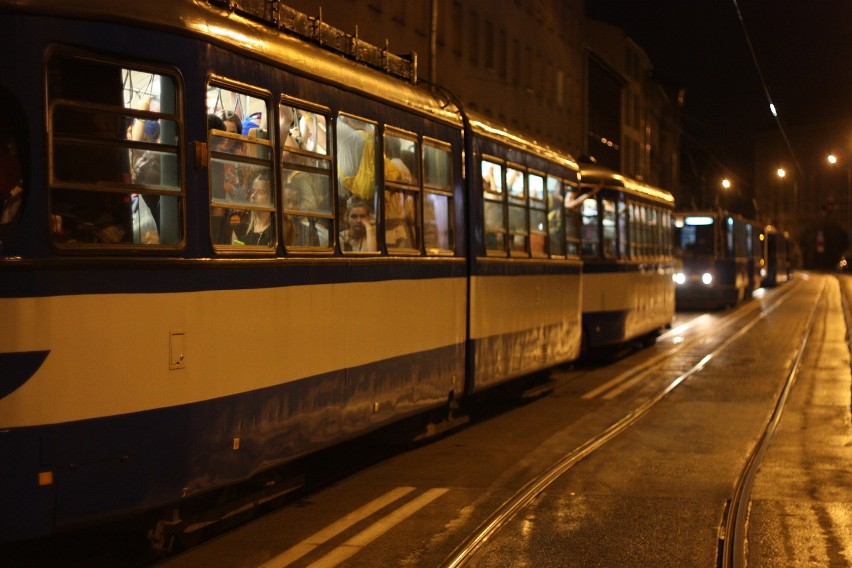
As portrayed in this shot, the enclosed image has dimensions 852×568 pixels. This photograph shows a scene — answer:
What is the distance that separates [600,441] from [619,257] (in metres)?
9.00

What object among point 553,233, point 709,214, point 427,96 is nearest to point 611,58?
point 709,214

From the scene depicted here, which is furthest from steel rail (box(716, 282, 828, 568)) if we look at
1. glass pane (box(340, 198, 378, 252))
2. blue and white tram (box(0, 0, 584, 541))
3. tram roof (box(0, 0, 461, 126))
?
tram roof (box(0, 0, 461, 126))

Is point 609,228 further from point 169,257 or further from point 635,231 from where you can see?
point 169,257

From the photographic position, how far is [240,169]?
7.55m

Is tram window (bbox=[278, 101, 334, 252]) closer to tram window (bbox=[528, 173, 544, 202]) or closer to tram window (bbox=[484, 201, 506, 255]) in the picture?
tram window (bbox=[484, 201, 506, 255])

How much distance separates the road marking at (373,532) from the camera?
7.43m

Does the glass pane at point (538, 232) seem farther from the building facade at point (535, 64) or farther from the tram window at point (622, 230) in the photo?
the tram window at point (622, 230)

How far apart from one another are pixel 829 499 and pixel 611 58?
61.9 meters

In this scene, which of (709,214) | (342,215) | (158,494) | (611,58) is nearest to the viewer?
(158,494)

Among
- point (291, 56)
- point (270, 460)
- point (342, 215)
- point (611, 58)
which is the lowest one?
point (270, 460)

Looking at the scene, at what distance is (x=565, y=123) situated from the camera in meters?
54.9

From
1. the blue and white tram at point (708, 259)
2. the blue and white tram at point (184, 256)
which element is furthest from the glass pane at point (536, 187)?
the blue and white tram at point (708, 259)

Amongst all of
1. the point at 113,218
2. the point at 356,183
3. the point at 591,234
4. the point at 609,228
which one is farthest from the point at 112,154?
the point at 609,228

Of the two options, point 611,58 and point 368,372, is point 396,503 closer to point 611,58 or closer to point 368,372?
point 368,372
